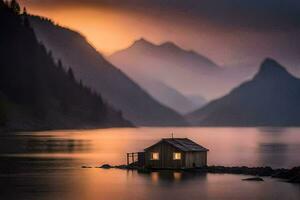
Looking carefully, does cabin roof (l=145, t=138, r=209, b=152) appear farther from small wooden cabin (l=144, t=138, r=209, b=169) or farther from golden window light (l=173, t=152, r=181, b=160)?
golden window light (l=173, t=152, r=181, b=160)

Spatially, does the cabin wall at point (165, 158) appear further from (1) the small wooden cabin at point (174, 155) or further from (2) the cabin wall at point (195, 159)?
(2) the cabin wall at point (195, 159)

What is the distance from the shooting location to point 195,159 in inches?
3814

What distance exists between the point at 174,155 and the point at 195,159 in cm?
326

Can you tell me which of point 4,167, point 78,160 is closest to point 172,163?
point 4,167

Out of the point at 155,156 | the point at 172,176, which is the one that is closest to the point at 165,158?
Answer: the point at 155,156

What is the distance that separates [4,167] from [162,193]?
3930cm

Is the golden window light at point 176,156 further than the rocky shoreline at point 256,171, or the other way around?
the golden window light at point 176,156

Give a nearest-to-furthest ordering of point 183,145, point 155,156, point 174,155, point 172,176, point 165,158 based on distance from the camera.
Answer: point 172,176 < point 183,145 < point 174,155 < point 165,158 < point 155,156

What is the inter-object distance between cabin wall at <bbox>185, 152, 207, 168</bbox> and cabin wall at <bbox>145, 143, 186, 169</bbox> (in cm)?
65

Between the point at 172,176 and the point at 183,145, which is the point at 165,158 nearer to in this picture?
the point at 183,145

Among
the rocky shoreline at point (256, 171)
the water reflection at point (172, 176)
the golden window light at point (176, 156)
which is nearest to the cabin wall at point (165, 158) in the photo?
the golden window light at point (176, 156)

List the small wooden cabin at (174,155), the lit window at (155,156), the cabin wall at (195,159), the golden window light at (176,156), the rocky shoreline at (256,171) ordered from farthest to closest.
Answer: the lit window at (155,156) < the cabin wall at (195,159) < the golden window light at (176,156) < the small wooden cabin at (174,155) < the rocky shoreline at (256,171)

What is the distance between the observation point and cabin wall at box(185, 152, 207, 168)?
95312mm

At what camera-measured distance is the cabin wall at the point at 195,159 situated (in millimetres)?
95312
